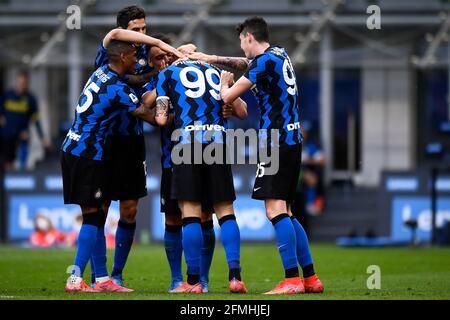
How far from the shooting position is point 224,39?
82.7ft

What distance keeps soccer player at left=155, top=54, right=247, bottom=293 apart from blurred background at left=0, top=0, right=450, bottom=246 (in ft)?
36.7

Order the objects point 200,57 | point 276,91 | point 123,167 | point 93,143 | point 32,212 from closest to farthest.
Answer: point 276,91 → point 93,143 → point 200,57 → point 123,167 → point 32,212

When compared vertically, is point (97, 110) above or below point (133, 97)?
below

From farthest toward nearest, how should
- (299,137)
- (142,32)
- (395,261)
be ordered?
1. (395,261)
2. (142,32)
3. (299,137)

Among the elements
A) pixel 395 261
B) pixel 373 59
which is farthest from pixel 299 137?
pixel 373 59

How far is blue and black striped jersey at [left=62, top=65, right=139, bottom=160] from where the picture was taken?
1105 cm

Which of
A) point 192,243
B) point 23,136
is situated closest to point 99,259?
point 192,243

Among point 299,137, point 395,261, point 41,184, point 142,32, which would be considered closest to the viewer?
point 299,137

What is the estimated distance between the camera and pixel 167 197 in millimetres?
11406

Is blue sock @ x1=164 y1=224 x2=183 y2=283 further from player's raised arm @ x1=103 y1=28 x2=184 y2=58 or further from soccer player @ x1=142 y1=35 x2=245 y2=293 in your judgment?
player's raised arm @ x1=103 y1=28 x2=184 y2=58

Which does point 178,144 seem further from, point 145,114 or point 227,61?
point 227,61

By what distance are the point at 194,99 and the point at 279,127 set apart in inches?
32.9
